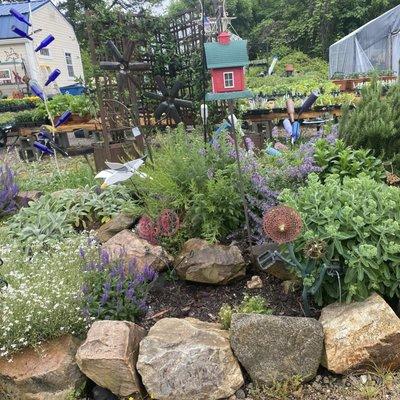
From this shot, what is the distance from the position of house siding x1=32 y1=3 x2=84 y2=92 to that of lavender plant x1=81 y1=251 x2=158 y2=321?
19341 mm

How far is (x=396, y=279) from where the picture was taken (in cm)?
220

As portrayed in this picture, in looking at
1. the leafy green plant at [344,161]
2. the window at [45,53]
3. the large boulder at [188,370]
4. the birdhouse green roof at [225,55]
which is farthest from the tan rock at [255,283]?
the window at [45,53]

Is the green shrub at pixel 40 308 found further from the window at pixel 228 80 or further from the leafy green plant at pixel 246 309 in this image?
the window at pixel 228 80

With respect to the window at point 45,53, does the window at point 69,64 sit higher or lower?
lower

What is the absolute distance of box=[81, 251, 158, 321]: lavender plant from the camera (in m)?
2.45

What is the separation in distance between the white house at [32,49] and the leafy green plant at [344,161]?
16.0m

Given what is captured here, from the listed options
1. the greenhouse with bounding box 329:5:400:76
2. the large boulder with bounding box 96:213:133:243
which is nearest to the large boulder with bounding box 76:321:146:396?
the large boulder with bounding box 96:213:133:243

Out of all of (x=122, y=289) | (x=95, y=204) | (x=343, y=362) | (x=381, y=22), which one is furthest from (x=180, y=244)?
(x=381, y=22)

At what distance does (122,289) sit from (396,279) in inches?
60.9

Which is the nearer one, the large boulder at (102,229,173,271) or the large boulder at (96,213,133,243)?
the large boulder at (102,229,173,271)

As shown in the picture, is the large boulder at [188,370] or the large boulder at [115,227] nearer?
the large boulder at [188,370]

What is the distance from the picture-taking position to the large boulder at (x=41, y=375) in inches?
85.2

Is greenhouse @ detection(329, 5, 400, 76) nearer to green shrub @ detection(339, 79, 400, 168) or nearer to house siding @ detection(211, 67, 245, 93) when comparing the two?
green shrub @ detection(339, 79, 400, 168)

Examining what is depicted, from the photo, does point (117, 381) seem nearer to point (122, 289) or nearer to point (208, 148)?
point (122, 289)
